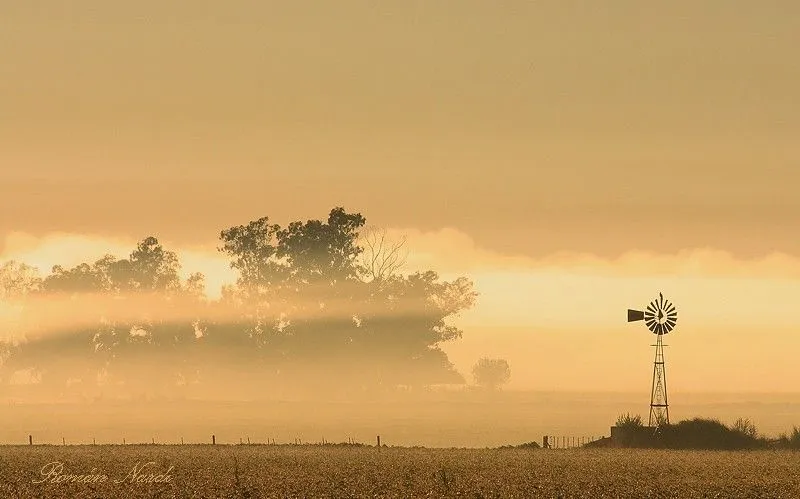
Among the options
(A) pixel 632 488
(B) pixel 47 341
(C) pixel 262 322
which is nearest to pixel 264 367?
(C) pixel 262 322

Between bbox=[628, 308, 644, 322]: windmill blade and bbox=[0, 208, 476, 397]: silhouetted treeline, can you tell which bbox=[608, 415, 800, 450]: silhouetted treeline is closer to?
bbox=[628, 308, 644, 322]: windmill blade

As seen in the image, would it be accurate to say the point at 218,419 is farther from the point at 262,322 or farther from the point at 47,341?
the point at 47,341

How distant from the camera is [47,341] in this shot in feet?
522

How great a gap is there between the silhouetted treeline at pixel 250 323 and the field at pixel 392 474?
5322 cm

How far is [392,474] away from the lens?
6838 cm

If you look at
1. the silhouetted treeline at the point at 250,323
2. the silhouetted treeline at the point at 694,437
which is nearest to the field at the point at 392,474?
the silhouetted treeline at the point at 694,437

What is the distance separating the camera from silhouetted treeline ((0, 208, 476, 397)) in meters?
145

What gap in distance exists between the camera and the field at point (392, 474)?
60.6 metres

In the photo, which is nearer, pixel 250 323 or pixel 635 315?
pixel 635 315

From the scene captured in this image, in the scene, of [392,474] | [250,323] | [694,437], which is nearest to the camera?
[392,474]

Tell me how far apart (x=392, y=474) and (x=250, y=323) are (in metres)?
82.3

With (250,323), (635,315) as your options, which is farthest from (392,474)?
(250,323)

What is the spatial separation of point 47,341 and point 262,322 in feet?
88.2

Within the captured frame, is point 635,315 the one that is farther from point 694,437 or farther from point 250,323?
point 250,323
